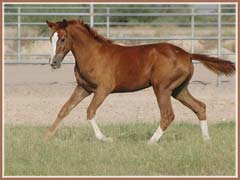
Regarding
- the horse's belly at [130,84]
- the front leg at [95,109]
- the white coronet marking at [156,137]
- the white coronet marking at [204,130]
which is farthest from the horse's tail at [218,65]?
the front leg at [95,109]

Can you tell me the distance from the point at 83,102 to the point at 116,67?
4.24 meters

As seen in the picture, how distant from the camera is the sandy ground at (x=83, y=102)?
12.1 meters

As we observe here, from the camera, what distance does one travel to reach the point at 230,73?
10211 millimetres

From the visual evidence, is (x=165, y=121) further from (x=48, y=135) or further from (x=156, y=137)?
(x=48, y=135)

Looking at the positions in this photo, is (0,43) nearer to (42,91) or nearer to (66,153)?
(66,153)

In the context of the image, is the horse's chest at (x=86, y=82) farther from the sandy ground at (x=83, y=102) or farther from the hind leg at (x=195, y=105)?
the sandy ground at (x=83, y=102)

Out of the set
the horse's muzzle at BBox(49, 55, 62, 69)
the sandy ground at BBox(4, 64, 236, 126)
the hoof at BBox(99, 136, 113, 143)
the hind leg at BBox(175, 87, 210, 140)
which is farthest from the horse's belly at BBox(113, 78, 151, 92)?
the sandy ground at BBox(4, 64, 236, 126)

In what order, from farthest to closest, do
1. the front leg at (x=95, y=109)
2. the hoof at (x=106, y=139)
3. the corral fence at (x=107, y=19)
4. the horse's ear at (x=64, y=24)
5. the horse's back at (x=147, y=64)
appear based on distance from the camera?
1. the corral fence at (x=107, y=19)
2. the horse's back at (x=147, y=64)
3. the horse's ear at (x=64, y=24)
4. the front leg at (x=95, y=109)
5. the hoof at (x=106, y=139)

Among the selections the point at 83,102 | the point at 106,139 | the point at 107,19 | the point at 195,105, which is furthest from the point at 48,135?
the point at 107,19

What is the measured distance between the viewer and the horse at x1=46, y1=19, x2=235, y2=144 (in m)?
9.55

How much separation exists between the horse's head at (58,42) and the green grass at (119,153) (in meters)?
1.06

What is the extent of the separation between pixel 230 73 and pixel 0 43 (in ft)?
11.0

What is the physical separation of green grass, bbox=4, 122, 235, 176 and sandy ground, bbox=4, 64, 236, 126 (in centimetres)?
174

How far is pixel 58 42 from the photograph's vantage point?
31.0 ft
